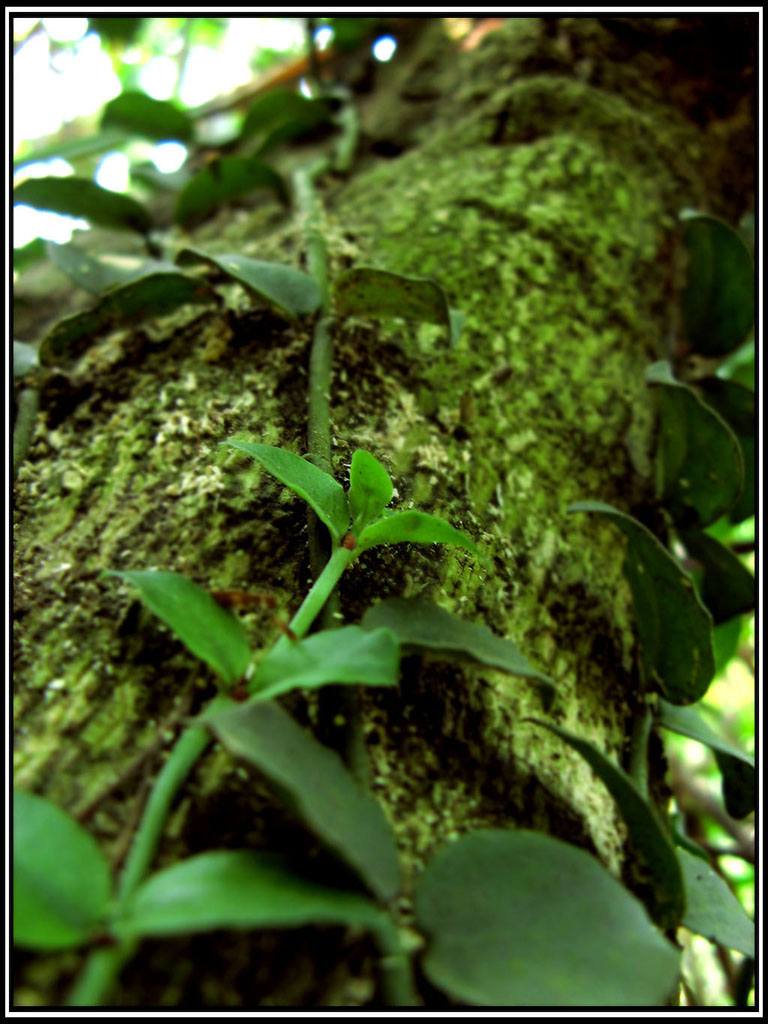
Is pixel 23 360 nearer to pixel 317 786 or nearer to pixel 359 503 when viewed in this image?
pixel 359 503

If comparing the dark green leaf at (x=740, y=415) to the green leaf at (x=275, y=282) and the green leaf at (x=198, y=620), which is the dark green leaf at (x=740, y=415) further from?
the green leaf at (x=198, y=620)

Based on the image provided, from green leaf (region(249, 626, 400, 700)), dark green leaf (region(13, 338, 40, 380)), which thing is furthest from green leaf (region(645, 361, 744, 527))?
dark green leaf (region(13, 338, 40, 380))

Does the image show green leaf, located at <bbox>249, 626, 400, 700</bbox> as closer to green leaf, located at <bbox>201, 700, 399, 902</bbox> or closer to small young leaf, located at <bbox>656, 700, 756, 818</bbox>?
green leaf, located at <bbox>201, 700, 399, 902</bbox>

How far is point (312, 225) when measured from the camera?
0.73 metres

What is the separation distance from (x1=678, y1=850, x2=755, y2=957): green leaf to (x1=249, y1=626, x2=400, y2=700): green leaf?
9.9 inches

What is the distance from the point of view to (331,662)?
1.04 feet

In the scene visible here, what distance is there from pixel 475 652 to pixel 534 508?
251mm

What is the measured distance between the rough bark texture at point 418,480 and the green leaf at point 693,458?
31 mm

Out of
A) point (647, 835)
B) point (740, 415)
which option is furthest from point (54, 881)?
point (740, 415)

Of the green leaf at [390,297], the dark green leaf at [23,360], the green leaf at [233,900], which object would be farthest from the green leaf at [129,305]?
the green leaf at [233,900]

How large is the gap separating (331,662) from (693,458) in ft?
1.52

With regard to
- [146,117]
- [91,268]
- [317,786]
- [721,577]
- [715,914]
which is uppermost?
[146,117]

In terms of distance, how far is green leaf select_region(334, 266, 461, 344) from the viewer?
54 centimetres
